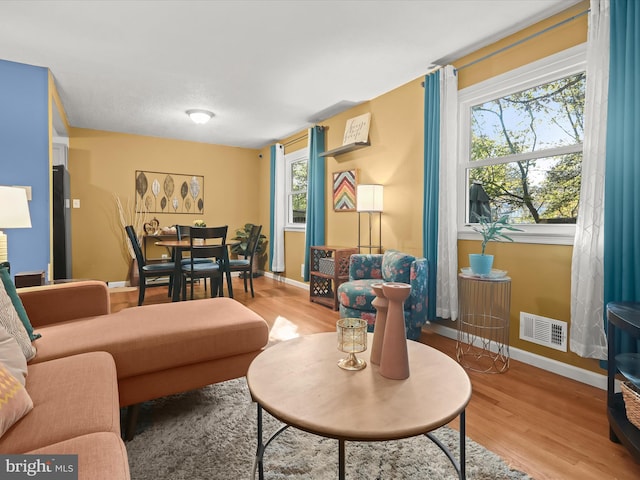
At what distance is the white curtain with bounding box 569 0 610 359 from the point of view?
2.08 meters

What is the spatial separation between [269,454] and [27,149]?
353 cm

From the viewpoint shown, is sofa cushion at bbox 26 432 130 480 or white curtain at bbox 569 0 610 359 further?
white curtain at bbox 569 0 610 359

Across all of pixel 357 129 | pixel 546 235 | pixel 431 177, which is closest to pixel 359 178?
pixel 357 129

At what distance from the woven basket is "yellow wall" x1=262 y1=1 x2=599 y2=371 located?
0.87m

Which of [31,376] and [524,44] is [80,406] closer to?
[31,376]

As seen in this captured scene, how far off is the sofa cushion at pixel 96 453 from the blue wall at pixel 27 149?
316 cm

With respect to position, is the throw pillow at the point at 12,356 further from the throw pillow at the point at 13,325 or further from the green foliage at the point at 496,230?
the green foliage at the point at 496,230

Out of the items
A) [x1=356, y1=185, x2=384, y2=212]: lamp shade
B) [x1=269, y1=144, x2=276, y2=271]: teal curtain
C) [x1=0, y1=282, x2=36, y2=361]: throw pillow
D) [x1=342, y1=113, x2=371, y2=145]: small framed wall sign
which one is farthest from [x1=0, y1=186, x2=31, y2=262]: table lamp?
[x1=269, y1=144, x2=276, y2=271]: teal curtain

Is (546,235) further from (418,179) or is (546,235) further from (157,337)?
(157,337)

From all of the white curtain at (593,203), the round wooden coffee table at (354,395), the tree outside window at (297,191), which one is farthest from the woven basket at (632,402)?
the tree outside window at (297,191)

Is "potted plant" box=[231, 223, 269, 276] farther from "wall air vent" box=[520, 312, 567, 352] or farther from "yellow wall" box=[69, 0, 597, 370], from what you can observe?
"wall air vent" box=[520, 312, 567, 352]

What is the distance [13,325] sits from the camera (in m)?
1.41

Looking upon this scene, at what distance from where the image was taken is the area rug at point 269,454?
4.48 ft

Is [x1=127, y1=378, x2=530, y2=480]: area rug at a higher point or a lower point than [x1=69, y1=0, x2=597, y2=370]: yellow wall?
lower
